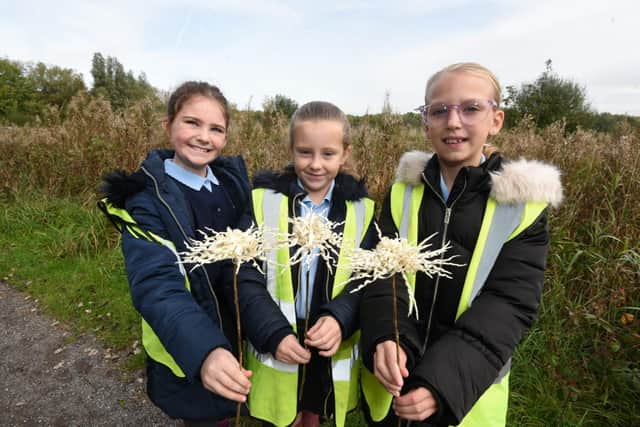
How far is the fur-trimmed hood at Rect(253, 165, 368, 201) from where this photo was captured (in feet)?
6.86

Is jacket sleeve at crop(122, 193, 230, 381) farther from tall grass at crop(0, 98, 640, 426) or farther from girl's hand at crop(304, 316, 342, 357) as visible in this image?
tall grass at crop(0, 98, 640, 426)

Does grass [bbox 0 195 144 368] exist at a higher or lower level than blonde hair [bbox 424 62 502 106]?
lower

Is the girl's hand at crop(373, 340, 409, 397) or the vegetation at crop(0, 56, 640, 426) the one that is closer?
the girl's hand at crop(373, 340, 409, 397)

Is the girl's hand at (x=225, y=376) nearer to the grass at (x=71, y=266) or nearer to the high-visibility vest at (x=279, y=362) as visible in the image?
the high-visibility vest at (x=279, y=362)

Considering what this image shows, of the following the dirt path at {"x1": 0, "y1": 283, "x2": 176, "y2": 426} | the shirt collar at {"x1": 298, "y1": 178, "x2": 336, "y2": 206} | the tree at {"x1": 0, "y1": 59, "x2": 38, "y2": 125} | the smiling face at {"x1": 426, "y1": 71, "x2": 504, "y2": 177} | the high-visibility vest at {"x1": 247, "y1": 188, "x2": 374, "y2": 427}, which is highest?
the tree at {"x1": 0, "y1": 59, "x2": 38, "y2": 125}

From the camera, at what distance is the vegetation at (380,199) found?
2.67m

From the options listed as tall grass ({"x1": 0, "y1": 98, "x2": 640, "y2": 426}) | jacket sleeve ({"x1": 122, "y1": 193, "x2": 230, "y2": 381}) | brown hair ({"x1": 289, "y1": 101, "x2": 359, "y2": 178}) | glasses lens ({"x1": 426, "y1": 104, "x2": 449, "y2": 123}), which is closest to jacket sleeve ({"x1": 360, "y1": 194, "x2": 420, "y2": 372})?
jacket sleeve ({"x1": 122, "y1": 193, "x2": 230, "y2": 381})

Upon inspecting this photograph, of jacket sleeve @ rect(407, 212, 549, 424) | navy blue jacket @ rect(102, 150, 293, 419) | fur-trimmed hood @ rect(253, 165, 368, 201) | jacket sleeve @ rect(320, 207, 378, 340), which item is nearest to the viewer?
jacket sleeve @ rect(407, 212, 549, 424)

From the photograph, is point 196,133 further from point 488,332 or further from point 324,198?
point 488,332

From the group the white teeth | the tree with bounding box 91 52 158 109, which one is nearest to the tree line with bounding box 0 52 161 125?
the tree with bounding box 91 52 158 109

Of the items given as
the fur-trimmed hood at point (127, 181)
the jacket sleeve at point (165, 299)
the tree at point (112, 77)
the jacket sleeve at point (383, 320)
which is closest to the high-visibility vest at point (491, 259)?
the jacket sleeve at point (383, 320)

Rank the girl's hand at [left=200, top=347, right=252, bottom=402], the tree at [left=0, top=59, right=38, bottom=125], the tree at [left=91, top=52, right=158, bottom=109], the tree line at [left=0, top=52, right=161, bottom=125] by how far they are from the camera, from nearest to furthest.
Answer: the girl's hand at [left=200, top=347, right=252, bottom=402]
the tree at [left=0, top=59, right=38, bottom=125]
the tree line at [left=0, top=52, right=161, bottom=125]
the tree at [left=91, top=52, right=158, bottom=109]

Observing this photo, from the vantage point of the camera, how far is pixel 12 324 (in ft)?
14.0

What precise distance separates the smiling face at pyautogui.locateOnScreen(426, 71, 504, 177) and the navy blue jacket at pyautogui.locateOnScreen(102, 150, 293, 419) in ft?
3.86
